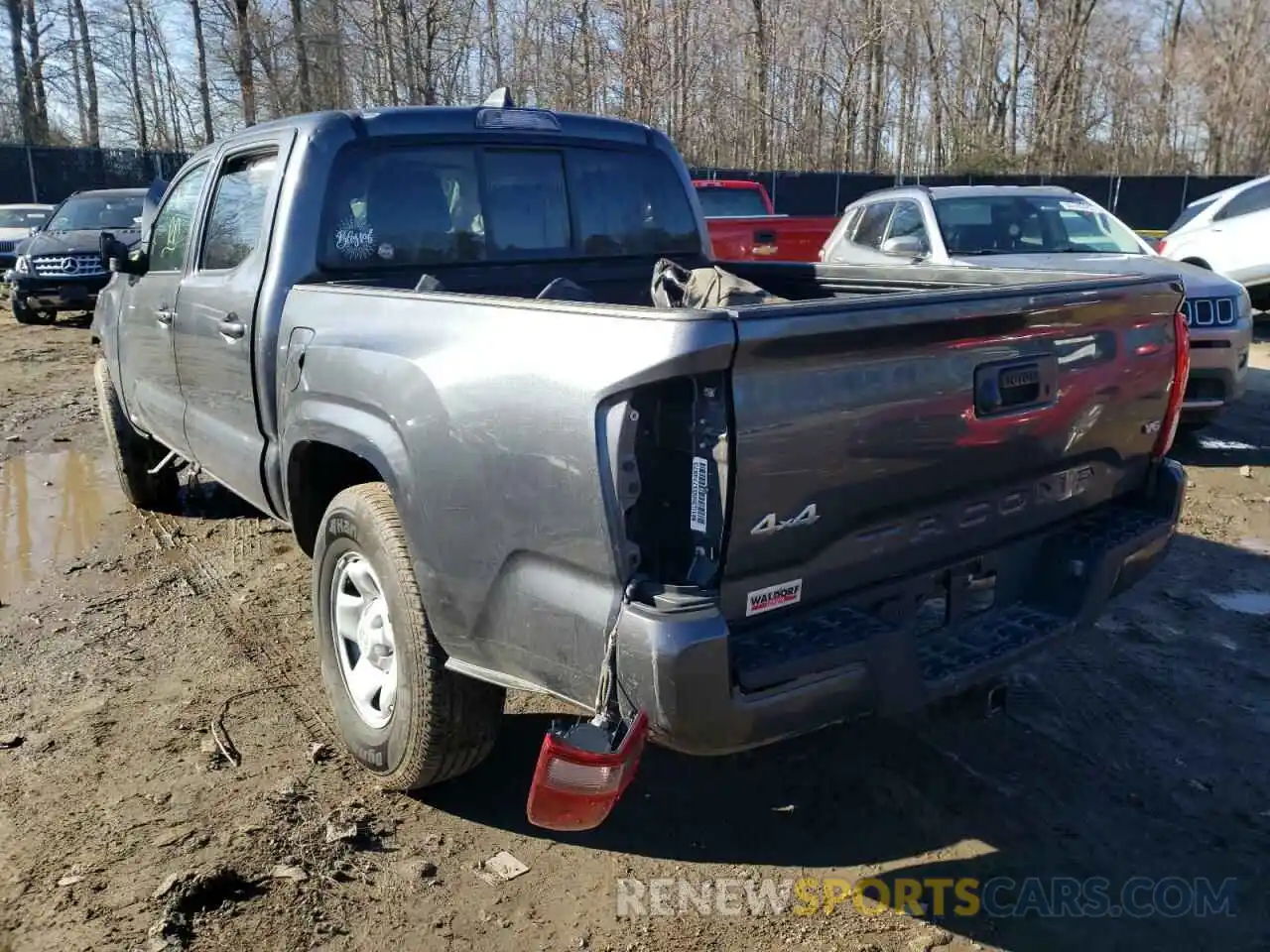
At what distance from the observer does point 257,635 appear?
15.5 feet

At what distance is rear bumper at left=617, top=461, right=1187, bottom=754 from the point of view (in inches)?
92.0

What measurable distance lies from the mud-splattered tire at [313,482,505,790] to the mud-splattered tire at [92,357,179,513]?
3.42 meters

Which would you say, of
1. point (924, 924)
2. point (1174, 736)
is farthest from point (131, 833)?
point (1174, 736)

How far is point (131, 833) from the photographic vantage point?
10.6 feet

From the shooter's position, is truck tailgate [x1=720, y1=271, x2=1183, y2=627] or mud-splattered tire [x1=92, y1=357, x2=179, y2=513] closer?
truck tailgate [x1=720, y1=271, x2=1183, y2=627]

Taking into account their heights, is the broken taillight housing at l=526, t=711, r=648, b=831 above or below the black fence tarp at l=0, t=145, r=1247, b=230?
below

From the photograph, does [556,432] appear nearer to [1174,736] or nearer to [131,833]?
[131,833]

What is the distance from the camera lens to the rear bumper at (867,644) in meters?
2.34

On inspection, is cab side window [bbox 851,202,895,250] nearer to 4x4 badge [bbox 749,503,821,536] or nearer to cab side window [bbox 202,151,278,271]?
cab side window [bbox 202,151,278,271]

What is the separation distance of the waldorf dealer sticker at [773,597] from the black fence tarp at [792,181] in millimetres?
26106

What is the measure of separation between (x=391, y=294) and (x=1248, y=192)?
13259mm

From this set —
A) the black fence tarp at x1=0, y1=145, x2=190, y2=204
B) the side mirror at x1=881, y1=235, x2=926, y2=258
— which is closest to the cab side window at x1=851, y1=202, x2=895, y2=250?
the side mirror at x1=881, y1=235, x2=926, y2=258

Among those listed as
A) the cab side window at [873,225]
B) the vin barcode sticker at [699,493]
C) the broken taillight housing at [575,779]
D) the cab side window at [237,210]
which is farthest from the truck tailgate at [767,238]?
the broken taillight housing at [575,779]

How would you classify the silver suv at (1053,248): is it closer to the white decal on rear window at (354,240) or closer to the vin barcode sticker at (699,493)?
the white decal on rear window at (354,240)
